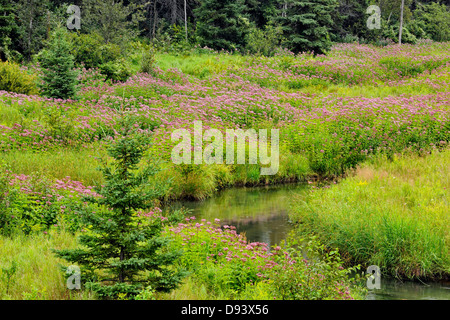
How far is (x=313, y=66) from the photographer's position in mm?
24594

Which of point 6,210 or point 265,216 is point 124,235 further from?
point 265,216

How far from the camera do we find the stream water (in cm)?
686

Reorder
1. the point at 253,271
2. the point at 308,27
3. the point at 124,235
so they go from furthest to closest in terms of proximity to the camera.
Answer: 1. the point at 308,27
2. the point at 253,271
3. the point at 124,235

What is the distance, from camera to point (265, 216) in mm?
10703

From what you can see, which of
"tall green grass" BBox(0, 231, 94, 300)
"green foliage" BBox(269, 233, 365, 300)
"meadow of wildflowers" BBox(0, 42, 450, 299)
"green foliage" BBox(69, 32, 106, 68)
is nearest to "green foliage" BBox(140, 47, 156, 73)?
"meadow of wildflowers" BBox(0, 42, 450, 299)

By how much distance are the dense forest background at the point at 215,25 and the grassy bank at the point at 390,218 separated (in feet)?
41.6

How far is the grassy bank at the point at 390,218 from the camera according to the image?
7.36 m

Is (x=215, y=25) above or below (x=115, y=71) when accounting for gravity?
above

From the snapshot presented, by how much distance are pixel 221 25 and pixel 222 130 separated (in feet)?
62.5

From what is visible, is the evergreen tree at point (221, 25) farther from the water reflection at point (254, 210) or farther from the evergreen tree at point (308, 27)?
the water reflection at point (254, 210)

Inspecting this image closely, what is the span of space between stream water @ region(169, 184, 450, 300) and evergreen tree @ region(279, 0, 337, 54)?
18.9 meters

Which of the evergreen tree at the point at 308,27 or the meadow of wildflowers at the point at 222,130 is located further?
the evergreen tree at the point at 308,27

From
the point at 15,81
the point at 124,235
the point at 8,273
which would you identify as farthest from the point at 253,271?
the point at 15,81

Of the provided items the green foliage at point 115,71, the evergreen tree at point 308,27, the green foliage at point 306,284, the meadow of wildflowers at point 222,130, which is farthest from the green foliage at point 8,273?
the evergreen tree at point 308,27
